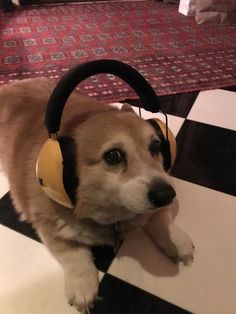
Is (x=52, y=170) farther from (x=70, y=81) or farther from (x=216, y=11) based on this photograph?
(x=216, y=11)

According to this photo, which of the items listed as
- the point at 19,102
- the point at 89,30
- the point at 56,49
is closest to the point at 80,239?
the point at 19,102

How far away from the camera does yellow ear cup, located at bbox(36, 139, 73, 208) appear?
0.69 m

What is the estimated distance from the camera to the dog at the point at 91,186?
704mm

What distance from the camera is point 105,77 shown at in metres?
1.78

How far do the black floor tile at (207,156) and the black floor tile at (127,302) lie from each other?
0.48 metres

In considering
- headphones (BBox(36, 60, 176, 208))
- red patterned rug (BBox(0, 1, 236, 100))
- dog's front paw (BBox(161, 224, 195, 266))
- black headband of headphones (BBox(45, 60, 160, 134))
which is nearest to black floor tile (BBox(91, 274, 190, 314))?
dog's front paw (BBox(161, 224, 195, 266))

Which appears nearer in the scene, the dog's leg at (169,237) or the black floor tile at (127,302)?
the black floor tile at (127,302)

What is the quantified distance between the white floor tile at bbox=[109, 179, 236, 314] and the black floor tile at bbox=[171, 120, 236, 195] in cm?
13

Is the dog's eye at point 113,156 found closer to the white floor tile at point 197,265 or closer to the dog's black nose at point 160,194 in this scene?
the dog's black nose at point 160,194

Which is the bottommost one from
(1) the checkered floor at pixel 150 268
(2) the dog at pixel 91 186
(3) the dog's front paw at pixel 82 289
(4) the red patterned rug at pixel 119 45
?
(4) the red patterned rug at pixel 119 45

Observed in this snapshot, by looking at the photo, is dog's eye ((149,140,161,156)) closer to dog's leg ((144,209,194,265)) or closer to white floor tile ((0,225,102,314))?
dog's leg ((144,209,194,265))

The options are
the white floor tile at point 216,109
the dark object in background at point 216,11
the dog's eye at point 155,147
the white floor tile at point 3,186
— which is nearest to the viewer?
the dog's eye at point 155,147

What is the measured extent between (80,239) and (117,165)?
25 cm

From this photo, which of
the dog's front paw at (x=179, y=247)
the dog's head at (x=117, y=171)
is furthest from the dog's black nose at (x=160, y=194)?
the dog's front paw at (x=179, y=247)
